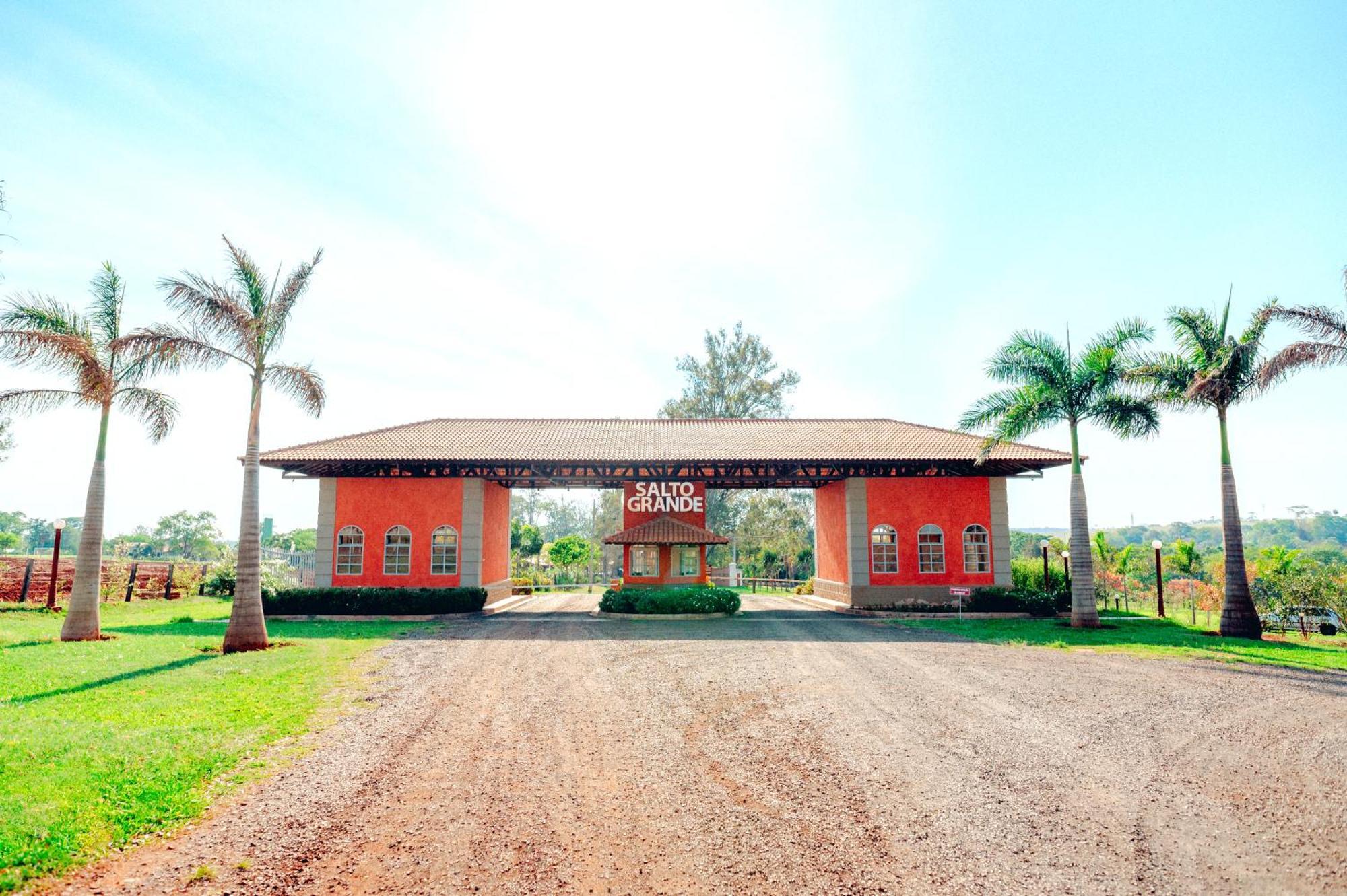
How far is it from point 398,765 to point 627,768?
2.22 metres

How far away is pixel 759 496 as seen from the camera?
4712 cm

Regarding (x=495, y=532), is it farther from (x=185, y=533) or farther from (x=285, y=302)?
(x=185, y=533)

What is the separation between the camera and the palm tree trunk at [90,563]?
581 inches

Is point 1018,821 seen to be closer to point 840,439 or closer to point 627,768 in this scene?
point 627,768

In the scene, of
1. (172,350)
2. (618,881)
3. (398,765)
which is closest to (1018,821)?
(618,881)

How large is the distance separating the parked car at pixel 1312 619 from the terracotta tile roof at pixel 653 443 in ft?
24.2

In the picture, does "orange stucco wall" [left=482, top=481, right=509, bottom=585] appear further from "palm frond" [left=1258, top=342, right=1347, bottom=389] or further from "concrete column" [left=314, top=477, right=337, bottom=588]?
"palm frond" [left=1258, top=342, right=1347, bottom=389]

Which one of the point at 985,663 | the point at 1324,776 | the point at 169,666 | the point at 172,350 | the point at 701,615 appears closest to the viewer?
the point at 1324,776

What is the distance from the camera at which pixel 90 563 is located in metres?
15.0

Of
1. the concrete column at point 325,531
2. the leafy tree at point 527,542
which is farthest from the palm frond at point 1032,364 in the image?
the leafy tree at point 527,542

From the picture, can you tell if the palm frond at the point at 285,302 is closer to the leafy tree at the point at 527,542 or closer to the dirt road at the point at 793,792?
the dirt road at the point at 793,792

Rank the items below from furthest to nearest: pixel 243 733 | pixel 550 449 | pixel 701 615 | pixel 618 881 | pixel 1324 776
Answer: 1. pixel 550 449
2. pixel 701 615
3. pixel 243 733
4. pixel 1324 776
5. pixel 618 881

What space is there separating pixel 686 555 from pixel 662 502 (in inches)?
84.2

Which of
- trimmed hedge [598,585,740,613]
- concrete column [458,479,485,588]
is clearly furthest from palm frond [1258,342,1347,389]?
concrete column [458,479,485,588]
